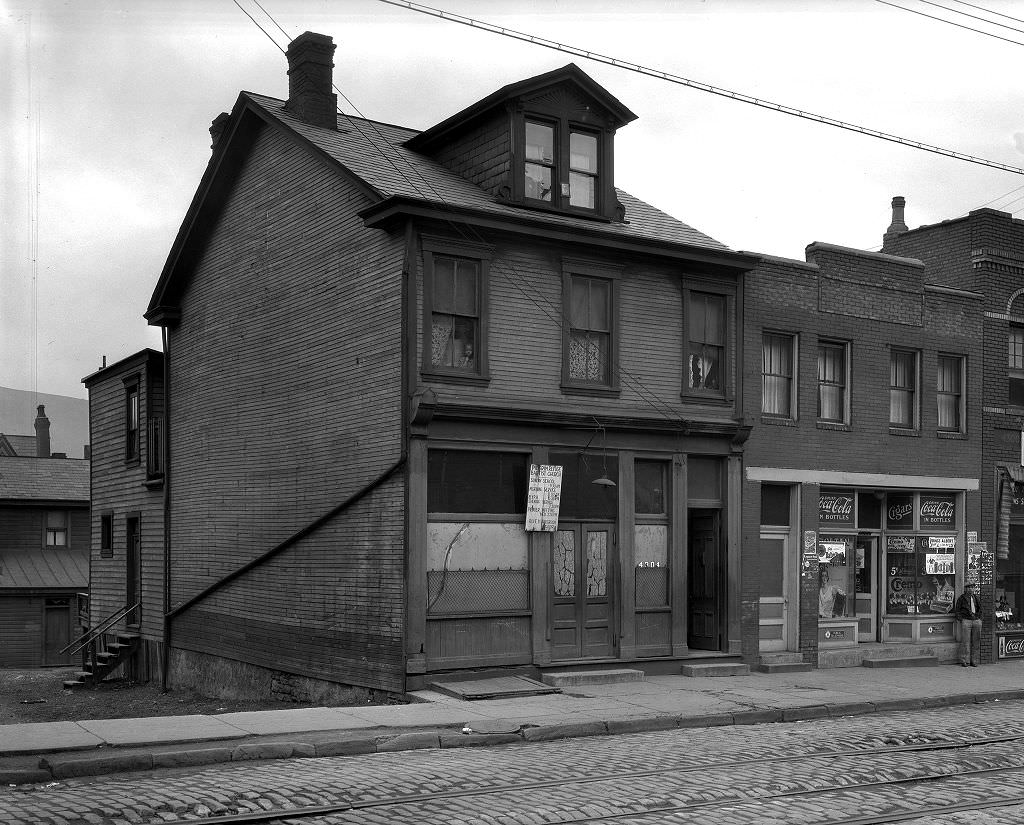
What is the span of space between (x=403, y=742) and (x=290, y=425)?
8.59 metres

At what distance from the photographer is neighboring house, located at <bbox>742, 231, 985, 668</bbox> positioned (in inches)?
861

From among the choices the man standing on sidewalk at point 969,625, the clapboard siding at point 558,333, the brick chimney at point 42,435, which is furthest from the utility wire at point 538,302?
the brick chimney at point 42,435

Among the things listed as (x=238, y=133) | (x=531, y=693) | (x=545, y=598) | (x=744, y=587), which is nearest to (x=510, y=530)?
(x=545, y=598)

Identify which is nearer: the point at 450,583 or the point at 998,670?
the point at 450,583

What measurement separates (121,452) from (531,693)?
14.8m

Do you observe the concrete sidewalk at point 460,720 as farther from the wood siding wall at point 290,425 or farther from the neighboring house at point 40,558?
the neighboring house at point 40,558

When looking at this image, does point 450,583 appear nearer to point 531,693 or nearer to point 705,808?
point 531,693

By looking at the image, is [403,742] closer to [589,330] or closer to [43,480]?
[589,330]

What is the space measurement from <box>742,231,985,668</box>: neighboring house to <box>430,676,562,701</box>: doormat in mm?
5252

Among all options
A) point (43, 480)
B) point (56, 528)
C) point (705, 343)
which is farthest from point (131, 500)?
point (43, 480)

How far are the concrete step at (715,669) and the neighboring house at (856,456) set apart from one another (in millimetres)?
860

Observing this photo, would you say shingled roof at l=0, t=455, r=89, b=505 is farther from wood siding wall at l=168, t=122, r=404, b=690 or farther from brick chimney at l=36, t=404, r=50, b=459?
wood siding wall at l=168, t=122, r=404, b=690

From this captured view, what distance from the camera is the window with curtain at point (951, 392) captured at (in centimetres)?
2458

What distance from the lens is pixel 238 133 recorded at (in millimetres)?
22406
